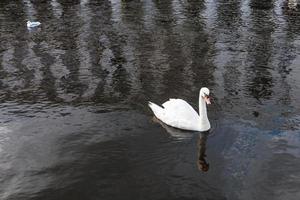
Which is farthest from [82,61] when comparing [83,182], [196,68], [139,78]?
[83,182]

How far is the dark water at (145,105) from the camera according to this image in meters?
16.8

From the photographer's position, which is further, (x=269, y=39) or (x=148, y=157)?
(x=269, y=39)

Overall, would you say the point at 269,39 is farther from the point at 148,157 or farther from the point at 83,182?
the point at 83,182

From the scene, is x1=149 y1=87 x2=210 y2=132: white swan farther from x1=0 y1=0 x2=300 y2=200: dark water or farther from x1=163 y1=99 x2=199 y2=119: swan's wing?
x1=0 y1=0 x2=300 y2=200: dark water

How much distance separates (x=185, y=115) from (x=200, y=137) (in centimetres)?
110

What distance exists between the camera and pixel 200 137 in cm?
1959

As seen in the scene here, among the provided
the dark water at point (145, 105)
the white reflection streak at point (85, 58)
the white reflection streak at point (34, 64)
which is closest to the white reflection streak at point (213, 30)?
the dark water at point (145, 105)

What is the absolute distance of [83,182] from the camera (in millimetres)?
16828

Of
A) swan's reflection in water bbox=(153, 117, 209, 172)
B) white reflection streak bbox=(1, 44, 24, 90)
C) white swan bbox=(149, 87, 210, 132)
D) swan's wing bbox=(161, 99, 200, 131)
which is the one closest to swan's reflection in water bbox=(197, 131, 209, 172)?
swan's reflection in water bbox=(153, 117, 209, 172)

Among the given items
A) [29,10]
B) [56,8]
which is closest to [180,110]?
[56,8]

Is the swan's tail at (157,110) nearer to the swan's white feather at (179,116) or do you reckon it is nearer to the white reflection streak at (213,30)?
the swan's white feather at (179,116)

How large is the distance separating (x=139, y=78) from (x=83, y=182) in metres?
10.1

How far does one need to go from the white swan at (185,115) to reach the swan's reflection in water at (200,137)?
169 mm

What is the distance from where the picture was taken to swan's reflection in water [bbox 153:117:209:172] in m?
17.8
